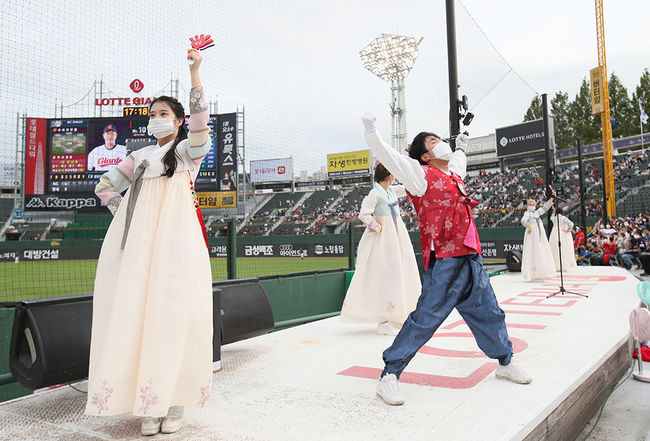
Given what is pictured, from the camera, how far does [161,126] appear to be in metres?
2.26

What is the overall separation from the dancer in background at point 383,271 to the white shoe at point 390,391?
1720mm

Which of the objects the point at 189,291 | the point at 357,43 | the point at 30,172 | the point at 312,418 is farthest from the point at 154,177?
the point at 30,172

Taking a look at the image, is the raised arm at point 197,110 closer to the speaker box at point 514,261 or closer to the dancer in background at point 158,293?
the dancer in background at point 158,293

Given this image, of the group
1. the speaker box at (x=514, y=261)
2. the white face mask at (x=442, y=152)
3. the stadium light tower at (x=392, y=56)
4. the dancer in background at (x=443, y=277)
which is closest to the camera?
the dancer in background at (x=443, y=277)

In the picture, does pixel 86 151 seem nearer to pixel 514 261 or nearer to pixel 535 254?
pixel 514 261

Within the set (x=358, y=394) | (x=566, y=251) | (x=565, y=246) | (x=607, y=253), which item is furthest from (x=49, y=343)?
(x=607, y=253)

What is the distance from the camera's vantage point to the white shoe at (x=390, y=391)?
2.27m

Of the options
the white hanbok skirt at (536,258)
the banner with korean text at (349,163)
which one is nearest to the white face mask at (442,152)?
the white hanbok skirt at (536,258)

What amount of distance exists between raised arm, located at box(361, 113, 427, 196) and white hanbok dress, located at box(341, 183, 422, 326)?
70.2 inches

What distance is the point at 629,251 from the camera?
12.5 m

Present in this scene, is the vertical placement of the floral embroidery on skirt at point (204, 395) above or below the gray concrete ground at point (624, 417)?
above

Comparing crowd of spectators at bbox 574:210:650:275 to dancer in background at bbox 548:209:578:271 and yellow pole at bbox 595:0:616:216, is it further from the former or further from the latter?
yellow pole at bbox 595:0:616:216

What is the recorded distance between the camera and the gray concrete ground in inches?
98.2

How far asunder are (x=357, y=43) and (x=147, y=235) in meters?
5.83
